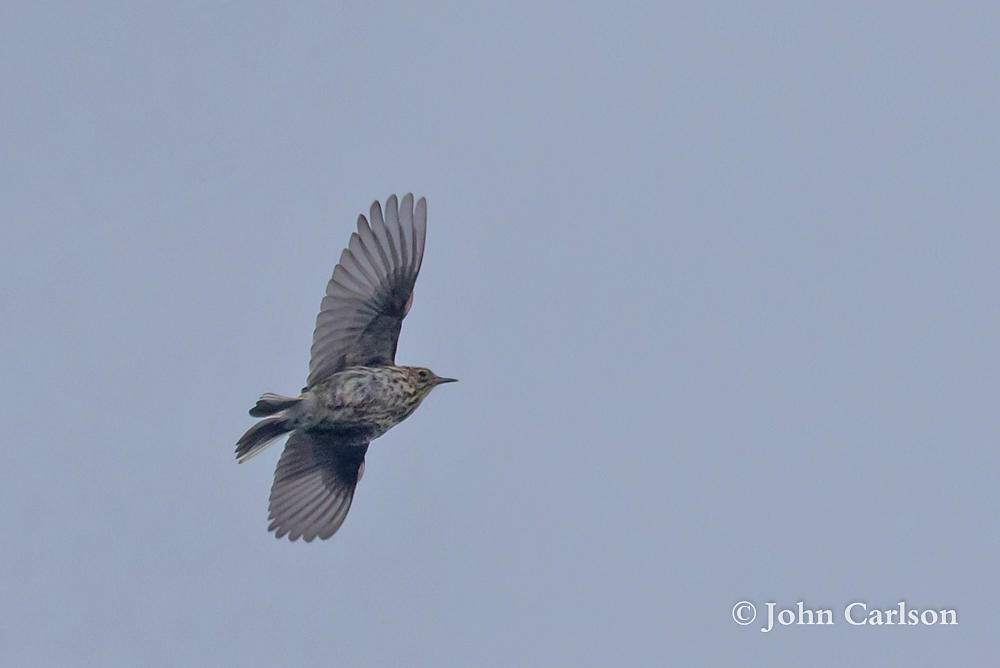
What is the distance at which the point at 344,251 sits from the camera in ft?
66.4

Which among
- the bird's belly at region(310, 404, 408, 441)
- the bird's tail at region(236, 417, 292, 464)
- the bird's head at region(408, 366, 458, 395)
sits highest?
Answer: the bird's head at region(408, 366, 458, 395)

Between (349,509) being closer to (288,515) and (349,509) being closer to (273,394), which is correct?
(288,515)

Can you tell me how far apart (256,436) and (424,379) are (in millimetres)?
2048

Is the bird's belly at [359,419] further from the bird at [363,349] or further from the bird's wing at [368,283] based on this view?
the bird's wing at [368,283]

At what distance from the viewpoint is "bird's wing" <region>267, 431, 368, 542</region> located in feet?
69.7

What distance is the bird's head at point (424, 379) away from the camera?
2056 cm

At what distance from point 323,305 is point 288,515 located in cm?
282

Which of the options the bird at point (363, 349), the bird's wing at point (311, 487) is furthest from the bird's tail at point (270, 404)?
the bird's wing at point (311, 487)

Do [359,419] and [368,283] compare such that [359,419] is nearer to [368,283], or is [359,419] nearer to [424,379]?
[424,379]

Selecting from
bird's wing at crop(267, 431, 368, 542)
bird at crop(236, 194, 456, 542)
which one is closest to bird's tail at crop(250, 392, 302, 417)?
bird at crop(236, 194, 456, 542)

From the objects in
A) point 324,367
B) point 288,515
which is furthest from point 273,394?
point 288,515

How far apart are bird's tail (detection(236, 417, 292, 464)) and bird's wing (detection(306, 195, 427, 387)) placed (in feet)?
1.93

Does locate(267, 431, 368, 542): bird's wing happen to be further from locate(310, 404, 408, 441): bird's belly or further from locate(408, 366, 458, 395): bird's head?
locate(408, 366, 458, 395): bird's head

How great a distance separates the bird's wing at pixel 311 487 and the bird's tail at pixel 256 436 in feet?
2.57
